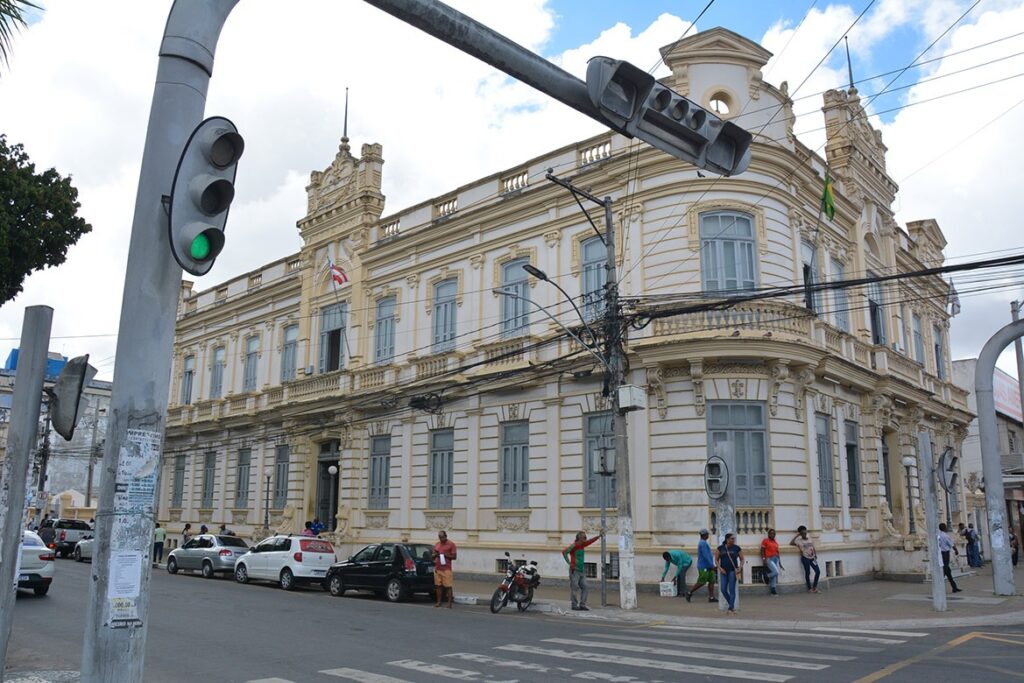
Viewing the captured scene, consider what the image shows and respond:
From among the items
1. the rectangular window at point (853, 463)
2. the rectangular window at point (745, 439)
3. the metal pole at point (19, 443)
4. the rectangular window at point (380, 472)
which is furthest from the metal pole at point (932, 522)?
the rectangular window at point (380, 472)

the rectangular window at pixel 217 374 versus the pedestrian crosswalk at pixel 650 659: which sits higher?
the rectangular window at pixel 217 374

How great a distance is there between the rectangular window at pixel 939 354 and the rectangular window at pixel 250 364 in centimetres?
3021

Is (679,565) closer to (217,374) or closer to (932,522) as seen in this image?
(932,522)

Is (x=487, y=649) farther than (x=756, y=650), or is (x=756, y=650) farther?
(x=487, y=649)

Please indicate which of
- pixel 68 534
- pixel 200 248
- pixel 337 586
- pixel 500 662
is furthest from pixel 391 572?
pixel 68 534

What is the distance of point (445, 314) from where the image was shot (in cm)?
2853

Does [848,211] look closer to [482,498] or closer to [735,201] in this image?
[735,201]

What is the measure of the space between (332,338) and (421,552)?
14678 mm

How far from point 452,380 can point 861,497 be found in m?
13.3

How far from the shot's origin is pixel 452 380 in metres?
26.9

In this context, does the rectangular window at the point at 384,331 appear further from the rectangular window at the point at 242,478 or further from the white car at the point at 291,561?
the rectangular window at the point at 242,478

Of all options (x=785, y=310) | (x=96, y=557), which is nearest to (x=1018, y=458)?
(x=785, y=310)

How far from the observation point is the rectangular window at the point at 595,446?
74.2 ft

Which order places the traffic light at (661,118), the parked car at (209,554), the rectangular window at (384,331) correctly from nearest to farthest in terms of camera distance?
1. the traffic light at (661,118)
2. the parked car at (209,554)
3. the rectangular window at (384,331)
